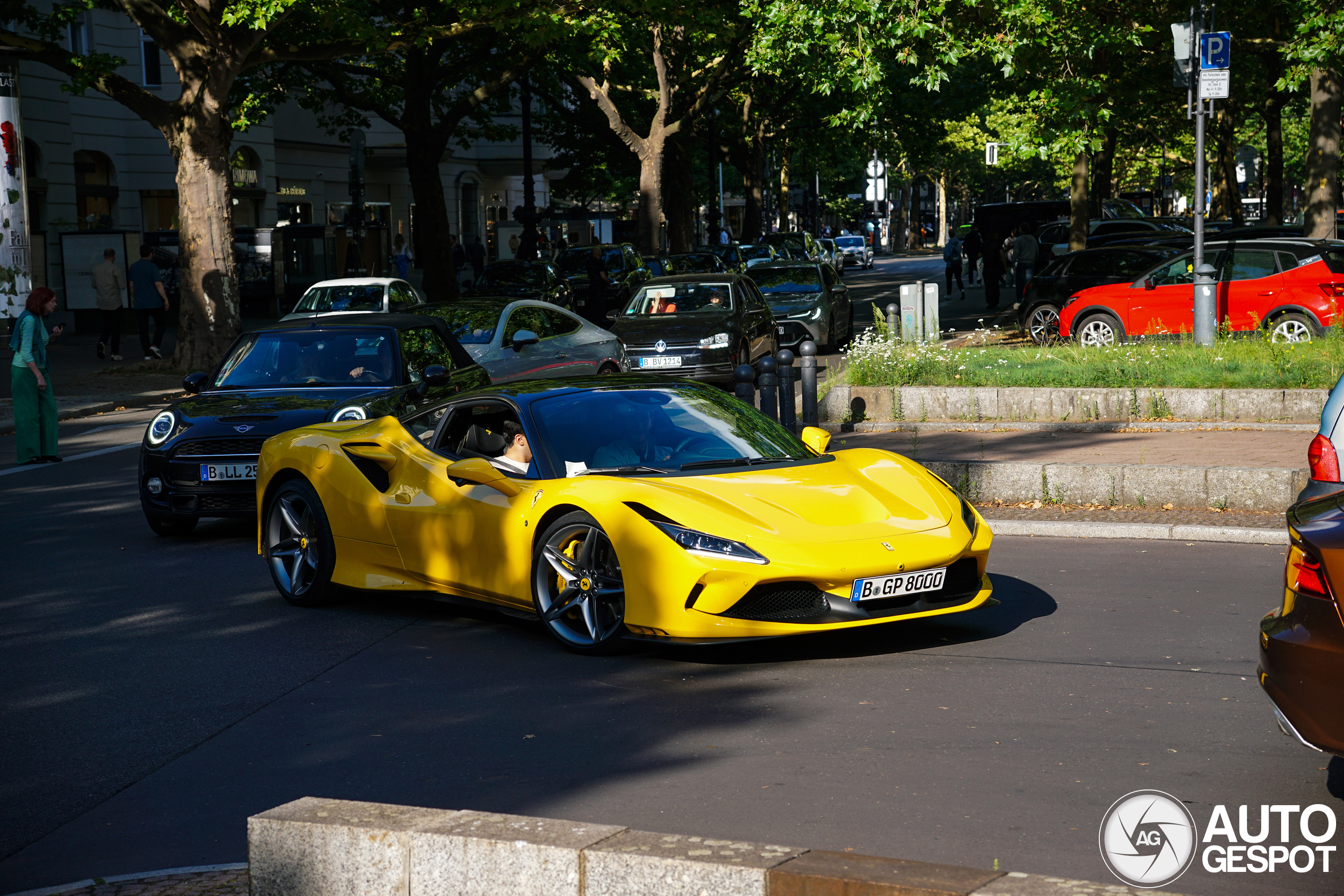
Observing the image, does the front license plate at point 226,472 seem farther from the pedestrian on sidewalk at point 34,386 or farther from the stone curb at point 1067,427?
the stone curb at point 1067,427

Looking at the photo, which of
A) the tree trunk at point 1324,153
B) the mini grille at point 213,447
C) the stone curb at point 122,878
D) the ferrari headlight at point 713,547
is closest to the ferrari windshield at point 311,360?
the mini grille at point 213,447

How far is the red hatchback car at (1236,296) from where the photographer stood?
1969 centimetres

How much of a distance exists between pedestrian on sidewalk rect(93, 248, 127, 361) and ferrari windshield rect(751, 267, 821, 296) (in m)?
11.2

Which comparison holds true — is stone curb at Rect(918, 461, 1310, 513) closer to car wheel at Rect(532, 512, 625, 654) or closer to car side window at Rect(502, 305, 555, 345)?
car wheel at Rect(532, 512, 625, 654)

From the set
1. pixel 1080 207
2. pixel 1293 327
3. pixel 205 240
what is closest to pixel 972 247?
pixel 1080 207

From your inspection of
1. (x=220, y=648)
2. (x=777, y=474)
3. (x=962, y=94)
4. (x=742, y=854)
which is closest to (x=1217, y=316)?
(x=777, y=474)

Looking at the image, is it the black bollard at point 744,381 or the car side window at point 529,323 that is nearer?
the black bollard at point 744,381

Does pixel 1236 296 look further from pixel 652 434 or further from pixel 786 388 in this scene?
pixel 652 434

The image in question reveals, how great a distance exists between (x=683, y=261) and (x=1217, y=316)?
16602mm

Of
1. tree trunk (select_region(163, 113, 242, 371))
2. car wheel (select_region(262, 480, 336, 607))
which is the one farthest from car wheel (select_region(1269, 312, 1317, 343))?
tree trunk (select_region(163, 113, 242, 371))

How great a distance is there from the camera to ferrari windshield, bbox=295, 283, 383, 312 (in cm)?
2006

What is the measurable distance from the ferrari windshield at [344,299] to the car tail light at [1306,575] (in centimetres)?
1650

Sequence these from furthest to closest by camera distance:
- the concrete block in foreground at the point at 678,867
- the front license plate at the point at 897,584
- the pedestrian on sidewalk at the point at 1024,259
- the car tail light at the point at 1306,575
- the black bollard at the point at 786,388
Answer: the pedestrian on sidewalk at the point at 1024,259 → the black bollard at the point at 786,388 → the front license plate at the point at 897,584 → the car tail light at the point at 1306,575 → the concrete block in foreground at the point at 678,867

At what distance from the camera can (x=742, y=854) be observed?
328 centimetres
